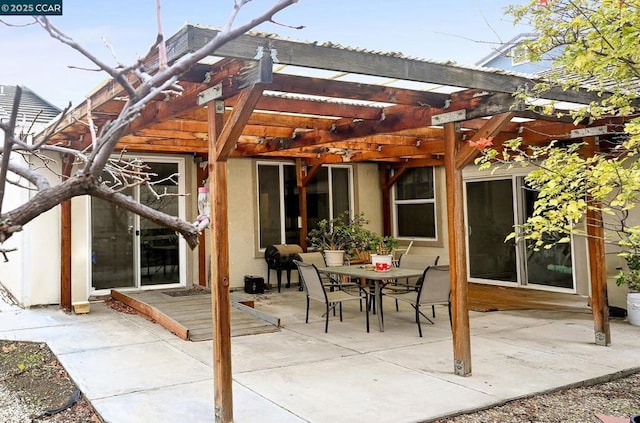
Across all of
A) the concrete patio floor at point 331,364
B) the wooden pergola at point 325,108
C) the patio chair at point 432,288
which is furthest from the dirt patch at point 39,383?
the patio chair at point 432,288

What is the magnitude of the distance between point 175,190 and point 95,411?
5.80 meters

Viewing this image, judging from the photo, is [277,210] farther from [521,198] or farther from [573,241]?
[573,241]

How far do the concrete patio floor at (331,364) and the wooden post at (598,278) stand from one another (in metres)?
0.17

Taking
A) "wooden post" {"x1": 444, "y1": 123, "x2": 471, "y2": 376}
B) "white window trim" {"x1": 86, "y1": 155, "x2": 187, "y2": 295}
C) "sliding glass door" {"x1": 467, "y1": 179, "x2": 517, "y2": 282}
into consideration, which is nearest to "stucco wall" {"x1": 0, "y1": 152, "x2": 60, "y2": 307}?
"white window trim" {"x1": 86, "y1": 155, "x2": 187, "y2": 295}

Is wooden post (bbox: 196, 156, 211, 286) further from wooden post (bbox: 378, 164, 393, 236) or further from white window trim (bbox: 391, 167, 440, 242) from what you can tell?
white window trim (bbox: 391, 167, 440, 242)

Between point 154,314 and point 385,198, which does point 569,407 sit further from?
point 385,198

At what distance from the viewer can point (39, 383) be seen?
14.0 feet

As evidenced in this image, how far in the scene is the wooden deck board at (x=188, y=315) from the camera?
5777mm

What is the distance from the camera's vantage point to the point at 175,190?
899cm

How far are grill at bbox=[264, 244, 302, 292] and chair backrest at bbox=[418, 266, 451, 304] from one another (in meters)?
3.69

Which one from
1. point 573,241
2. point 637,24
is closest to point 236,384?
point 637,24

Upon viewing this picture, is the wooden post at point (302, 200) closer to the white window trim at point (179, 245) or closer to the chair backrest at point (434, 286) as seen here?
the white window trim at point (179, 245)

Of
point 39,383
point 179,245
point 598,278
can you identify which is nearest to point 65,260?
point 179,245

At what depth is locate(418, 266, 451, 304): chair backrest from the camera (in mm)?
5547
